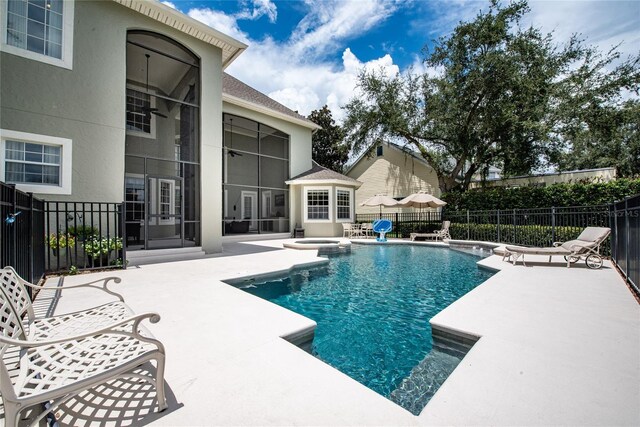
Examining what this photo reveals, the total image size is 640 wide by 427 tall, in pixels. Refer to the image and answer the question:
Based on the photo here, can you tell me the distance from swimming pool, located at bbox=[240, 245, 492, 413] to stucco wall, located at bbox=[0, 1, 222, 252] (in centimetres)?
548

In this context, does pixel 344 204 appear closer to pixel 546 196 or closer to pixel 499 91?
pixel 546 196

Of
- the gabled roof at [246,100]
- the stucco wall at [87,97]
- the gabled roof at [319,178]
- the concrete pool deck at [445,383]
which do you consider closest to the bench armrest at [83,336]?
the concrete pool deck at [445,383]

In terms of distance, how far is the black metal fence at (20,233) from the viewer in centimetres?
344

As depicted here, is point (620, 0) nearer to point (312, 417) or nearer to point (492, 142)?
point (492, 142)

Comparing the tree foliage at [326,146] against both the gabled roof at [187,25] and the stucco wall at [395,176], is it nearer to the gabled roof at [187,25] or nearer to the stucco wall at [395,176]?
the stucco wall at [395,176]

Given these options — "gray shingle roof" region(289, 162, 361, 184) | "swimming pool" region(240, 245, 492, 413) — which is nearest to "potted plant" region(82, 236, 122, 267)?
"swimming pool" region(240, 245, 492, 413)

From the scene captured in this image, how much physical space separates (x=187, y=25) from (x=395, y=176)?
17217 millimetres

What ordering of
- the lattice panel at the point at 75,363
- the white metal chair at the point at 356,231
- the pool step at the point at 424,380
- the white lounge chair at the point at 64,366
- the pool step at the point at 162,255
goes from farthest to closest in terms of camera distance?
the white metal chair at the point at 356,231 → the pool step at the point at 162,255 → the pool step at the point at 424,380 → the lattice panel at the point at 75,363 → the white lounge chair at the point at 64,366

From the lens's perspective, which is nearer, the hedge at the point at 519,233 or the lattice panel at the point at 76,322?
the lattice panel at the point at 76,322

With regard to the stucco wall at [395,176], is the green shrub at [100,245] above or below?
below

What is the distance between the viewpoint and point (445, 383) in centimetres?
213

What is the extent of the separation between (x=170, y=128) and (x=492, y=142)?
59.3ft

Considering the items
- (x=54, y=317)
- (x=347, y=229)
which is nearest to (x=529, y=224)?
(x=347, y=229)

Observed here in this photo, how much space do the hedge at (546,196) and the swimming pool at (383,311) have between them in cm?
776
